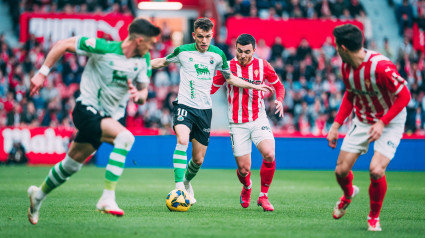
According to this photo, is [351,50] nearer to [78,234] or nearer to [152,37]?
[152,37]

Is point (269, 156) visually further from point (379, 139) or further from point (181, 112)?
point (379, 139)

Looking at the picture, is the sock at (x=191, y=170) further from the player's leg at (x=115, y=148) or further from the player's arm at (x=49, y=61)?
the player's arm at (x=49, y=61)

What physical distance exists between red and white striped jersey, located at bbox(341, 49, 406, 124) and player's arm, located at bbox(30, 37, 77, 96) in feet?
10.3

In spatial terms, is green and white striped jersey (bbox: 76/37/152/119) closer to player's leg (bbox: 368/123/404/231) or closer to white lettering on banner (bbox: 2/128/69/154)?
player's leg (bbox: 368/123/404/231)

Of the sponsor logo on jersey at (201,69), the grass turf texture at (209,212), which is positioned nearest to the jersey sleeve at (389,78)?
the grass turf texture at (209,212)

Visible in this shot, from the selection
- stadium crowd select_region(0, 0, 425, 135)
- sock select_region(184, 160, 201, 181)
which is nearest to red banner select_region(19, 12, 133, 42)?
stadium crowd select_region(0, 0, 425, 135)

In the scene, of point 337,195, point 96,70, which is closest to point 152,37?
point 96,70

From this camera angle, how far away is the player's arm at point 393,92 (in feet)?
22.4

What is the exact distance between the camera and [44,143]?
20.2 m

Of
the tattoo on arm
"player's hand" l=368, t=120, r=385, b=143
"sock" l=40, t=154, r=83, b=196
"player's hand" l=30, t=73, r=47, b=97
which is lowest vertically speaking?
"sock" l=40, t=154, r=83, b=196

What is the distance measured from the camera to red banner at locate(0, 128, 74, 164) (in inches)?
789

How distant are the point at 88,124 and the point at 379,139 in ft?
10.8

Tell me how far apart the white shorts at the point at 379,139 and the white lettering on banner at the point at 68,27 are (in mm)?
18872

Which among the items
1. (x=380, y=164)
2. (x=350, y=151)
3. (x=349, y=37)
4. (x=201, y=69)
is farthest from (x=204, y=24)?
(x=380, y=164)
